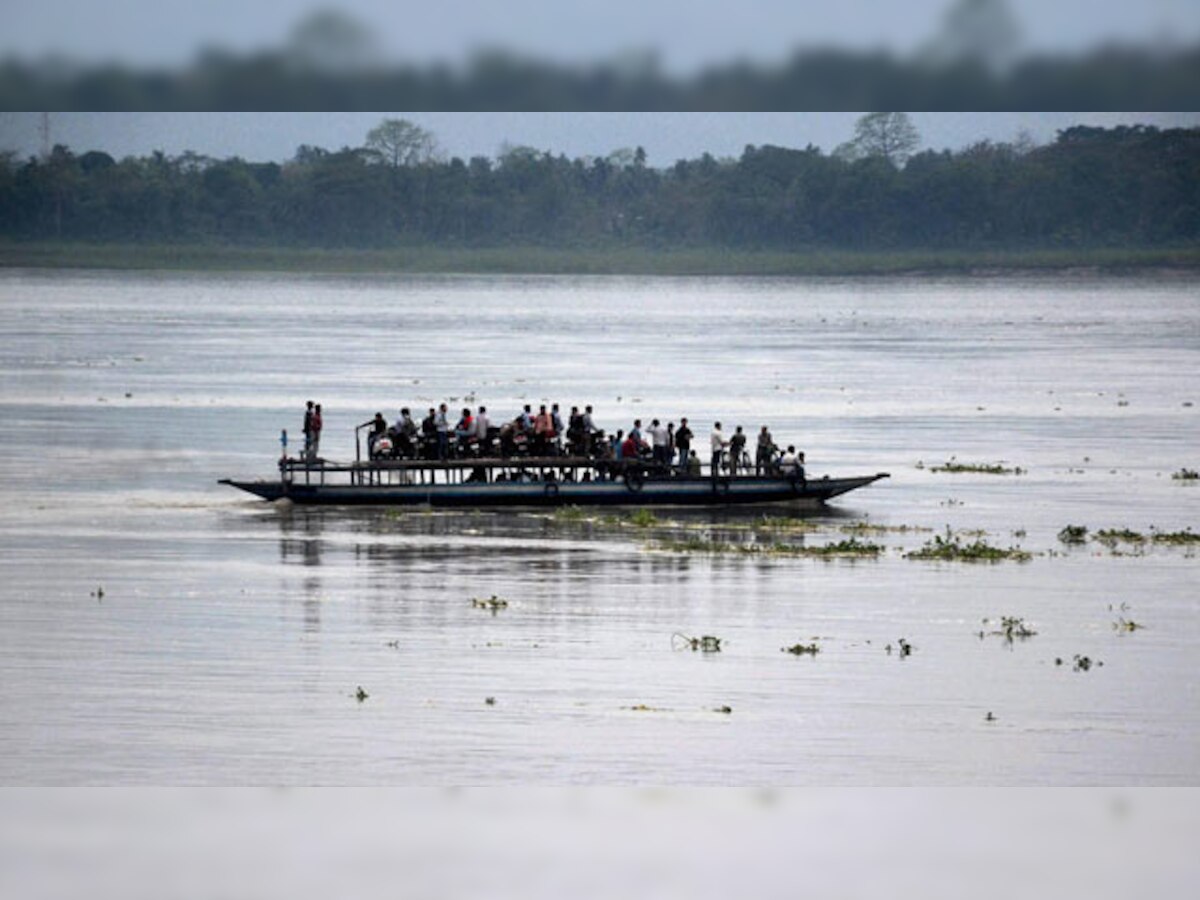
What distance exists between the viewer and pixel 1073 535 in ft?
155

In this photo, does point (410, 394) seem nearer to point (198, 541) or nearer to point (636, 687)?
point (198, 541)

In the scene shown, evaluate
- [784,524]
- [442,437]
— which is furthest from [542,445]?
[784,524]

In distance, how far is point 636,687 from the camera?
31.6 meters

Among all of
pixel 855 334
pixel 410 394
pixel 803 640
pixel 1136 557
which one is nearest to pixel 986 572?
pixel 1136 557

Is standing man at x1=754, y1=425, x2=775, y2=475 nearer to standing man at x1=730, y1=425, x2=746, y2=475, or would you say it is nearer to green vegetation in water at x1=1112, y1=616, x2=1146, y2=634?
standing man at x1=730, y1=425, x2=746, y2=475

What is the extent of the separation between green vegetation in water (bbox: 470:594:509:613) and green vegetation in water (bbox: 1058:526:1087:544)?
44.0ft

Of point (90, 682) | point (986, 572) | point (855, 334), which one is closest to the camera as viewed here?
point (90, 682)

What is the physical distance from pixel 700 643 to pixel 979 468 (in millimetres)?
28366

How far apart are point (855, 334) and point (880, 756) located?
118 m

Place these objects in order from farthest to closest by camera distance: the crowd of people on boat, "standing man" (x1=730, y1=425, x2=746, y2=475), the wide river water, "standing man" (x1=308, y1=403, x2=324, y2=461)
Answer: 1. "standing man" (x1=308, y1=403, x2=324, y2=461)
2. "standing man" (x1=730, y1=425, x2=746, y2=475)
3. the crowd of people on boat
4. the wide river water

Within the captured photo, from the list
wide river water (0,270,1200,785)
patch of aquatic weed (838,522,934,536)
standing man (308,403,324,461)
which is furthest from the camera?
standing man (308,403,324,461)

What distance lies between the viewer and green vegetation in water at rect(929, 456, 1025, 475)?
2422 inches

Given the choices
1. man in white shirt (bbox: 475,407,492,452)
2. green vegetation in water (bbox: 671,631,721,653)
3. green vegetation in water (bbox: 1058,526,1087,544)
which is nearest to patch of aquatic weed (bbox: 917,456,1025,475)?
green vegetation in water (bbox: 1058,526,1087,544)

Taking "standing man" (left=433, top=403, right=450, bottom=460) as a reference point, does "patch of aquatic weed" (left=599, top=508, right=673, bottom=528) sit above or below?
below
